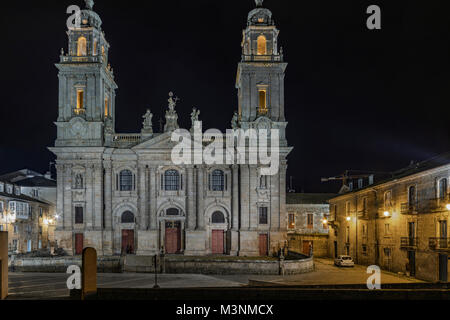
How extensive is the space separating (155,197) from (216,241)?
7.57 metres

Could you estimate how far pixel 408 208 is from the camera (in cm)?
3831

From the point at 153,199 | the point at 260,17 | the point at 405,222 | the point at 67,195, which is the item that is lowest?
the point at 405,222

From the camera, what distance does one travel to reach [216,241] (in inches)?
1991

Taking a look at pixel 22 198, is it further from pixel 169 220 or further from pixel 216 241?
pixel 216 241

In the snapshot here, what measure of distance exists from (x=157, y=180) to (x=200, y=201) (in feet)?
15.9

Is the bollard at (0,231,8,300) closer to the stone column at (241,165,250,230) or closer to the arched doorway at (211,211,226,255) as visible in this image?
the arched doorway at (211,211,226,255)

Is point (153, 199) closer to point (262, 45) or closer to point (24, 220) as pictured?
point (24, 220)

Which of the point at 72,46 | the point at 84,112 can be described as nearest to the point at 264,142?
the point at 84,112

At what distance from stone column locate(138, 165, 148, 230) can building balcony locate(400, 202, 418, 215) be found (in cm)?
2420

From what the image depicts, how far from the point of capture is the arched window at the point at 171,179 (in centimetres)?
5084

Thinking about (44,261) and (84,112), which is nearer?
(44,261)

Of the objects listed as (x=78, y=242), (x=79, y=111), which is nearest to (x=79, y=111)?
(x=79, y=111)

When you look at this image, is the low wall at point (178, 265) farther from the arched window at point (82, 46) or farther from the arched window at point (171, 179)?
the arched window at point (82, 46)
